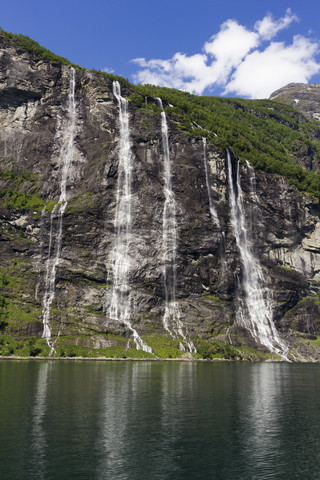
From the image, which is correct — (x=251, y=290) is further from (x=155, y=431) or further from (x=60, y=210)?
(x=155, y=431)

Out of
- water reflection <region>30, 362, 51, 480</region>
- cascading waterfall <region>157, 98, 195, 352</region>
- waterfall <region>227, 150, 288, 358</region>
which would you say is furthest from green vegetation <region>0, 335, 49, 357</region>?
waterfall <region>227, 150, 288, 358</region>

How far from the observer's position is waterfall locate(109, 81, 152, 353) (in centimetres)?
9106

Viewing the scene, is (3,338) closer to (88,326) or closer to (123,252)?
(88,326)

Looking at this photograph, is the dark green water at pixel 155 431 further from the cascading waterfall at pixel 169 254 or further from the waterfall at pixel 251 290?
the waterfall at pixel 251 290

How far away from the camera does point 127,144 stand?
113 meters

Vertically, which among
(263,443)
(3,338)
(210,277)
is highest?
(210,277)

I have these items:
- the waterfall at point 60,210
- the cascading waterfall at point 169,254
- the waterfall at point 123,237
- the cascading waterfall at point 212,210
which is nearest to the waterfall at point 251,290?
the cascading waterfall at point 212,210

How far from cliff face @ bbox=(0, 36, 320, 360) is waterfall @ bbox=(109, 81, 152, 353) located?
0.36 metres

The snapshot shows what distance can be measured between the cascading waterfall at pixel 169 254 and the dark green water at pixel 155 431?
50109 mm

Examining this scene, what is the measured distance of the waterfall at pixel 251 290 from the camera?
317ft

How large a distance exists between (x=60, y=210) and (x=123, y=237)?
673 inches

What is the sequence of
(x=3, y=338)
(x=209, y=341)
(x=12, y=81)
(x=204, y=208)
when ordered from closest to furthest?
(x=3, y=338) → (x=209, y=341) → (x=204, y=208) → (x=12, y=81)

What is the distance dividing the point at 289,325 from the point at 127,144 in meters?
63.9

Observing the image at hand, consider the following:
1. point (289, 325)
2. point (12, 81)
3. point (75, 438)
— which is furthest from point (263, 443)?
point (12, 81)
